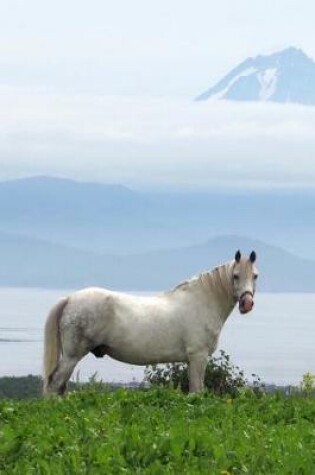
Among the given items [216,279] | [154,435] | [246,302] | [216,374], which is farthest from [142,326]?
[216,374]

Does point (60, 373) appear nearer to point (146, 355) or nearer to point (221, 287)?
point (146, 355)

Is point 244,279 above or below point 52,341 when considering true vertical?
above

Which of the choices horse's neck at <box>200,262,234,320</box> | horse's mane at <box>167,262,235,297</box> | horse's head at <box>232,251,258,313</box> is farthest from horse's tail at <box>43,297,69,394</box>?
horse's head at <box>232,251,258,313</box>

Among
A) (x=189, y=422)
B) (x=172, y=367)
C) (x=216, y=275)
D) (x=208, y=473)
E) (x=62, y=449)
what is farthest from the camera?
(x=172, y=367)

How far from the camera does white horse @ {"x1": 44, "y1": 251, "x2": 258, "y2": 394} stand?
17.2 meters

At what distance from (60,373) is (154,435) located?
6332 millimetres

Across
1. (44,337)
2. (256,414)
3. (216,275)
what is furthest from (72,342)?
(256,414)

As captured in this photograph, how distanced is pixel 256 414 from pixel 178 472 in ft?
11.0

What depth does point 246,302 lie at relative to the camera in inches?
666

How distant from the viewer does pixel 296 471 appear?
10070 mm

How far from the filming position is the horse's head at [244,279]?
16953mm

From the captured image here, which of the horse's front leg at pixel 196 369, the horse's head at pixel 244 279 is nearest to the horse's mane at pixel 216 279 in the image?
the horse's head at pixel 244 279

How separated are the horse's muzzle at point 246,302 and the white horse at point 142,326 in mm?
117

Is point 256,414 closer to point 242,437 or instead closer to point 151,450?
point 242,437
